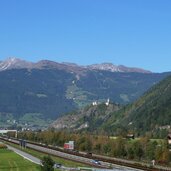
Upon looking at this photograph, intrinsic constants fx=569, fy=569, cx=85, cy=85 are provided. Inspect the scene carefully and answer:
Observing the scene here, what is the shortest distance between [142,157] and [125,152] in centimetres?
935

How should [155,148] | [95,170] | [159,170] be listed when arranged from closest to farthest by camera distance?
[95,170], [159,170], [155,148]

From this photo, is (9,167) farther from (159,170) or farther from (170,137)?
(170,137)

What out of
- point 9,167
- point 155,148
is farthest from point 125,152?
point 9,167

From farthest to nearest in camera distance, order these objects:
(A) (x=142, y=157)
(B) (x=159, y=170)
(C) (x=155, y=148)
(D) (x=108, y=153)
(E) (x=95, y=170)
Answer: (D) (x=108, y=153)
(A) (x=142, y=157)
(C) (x=155, y=148)
(B) (x=159, y=170)
(E) (x=95, y=170)

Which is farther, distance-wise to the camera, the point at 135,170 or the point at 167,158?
the point at 167,158

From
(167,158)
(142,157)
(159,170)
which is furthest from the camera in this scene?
(142,157)

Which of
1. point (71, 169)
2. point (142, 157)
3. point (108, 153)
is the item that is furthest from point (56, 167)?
point (108, 153)

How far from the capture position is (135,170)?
111 metres

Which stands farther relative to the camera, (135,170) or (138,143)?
(138,143)

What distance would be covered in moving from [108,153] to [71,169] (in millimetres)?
82054

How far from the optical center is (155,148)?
506ft

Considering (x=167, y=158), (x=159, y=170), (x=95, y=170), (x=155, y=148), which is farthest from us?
(x=155, y=148)

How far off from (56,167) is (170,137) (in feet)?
295

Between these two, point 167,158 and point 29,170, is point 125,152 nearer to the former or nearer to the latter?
point 167,158
